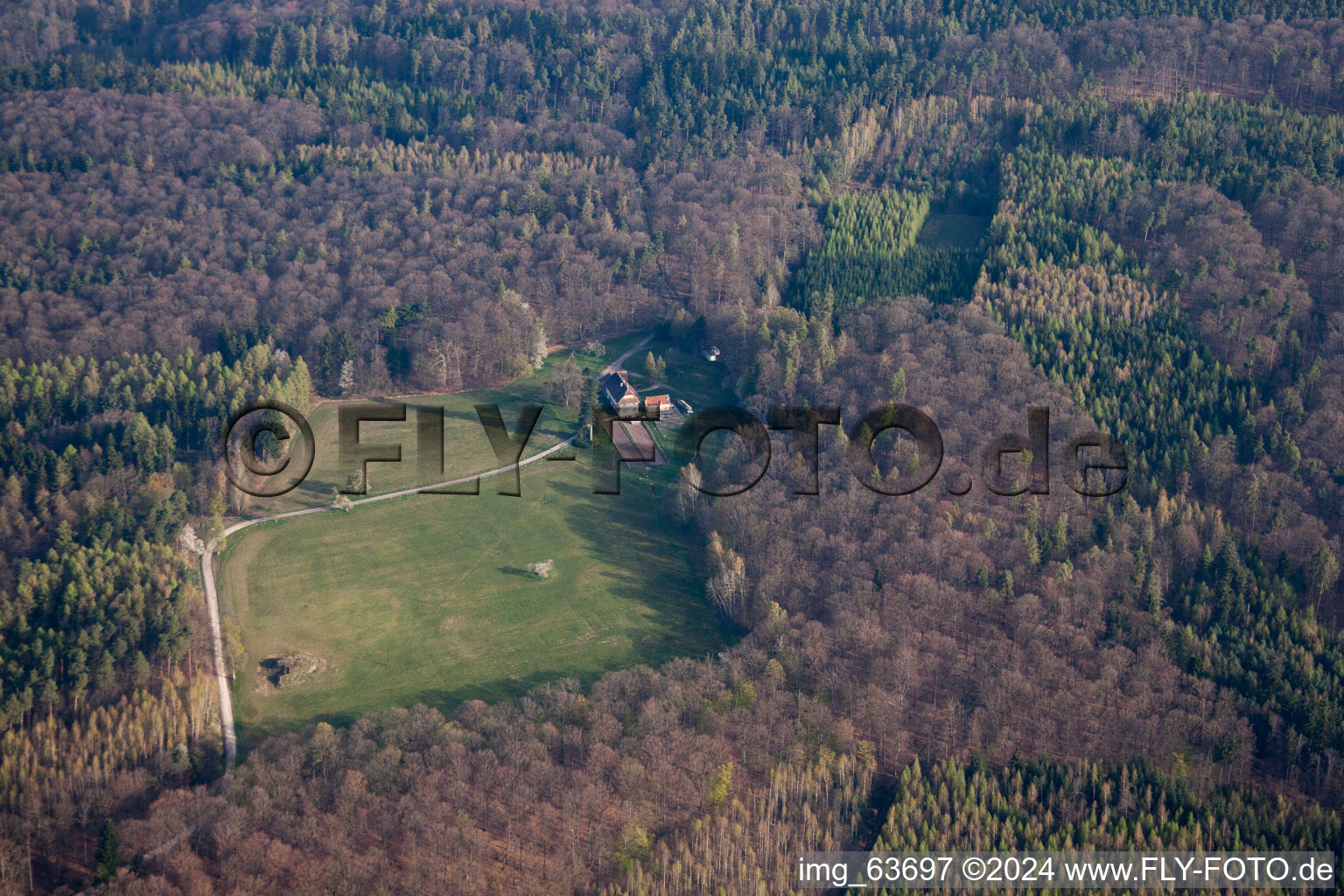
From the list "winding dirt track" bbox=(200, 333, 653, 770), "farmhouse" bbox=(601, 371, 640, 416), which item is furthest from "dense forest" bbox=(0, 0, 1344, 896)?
"farmhouse" bbox=(601, 371, 640, 416)

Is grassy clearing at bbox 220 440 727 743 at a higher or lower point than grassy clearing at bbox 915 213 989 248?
lower

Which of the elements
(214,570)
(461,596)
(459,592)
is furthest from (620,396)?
(214,570)

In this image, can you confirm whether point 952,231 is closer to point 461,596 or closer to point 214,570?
point 461,596

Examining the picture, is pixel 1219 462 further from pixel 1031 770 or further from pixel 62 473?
pixel 62 473

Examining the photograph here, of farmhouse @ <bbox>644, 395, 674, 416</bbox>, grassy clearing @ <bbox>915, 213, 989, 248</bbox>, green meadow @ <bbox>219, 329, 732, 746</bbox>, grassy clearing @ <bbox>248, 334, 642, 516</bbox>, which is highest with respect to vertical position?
grassy clearing @ <bbox>915, 213, 989, 248</bbox>

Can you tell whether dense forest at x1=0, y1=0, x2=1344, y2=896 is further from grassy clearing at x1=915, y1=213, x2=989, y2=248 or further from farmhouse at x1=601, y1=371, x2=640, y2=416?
farmhouse at x1=601, y1=371, x2=640, y2=416

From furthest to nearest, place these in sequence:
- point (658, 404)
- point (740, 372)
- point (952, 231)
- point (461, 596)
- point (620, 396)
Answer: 1. point (952, 231)
2. point (740, 372)
3. point (620, 396)
4. point (658, 404)
5. point (461, 596)

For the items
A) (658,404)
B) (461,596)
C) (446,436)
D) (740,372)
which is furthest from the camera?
(740,372)
